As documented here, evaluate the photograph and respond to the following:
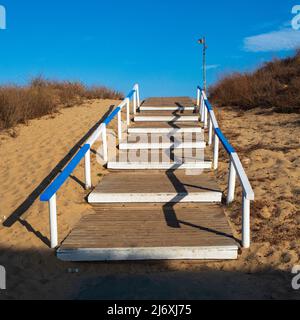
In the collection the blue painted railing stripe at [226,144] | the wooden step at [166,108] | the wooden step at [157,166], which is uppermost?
the wooden step at [166,108]

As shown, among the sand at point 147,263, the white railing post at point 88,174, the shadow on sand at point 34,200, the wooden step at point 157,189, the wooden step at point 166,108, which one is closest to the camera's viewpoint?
the sand at point 147,263

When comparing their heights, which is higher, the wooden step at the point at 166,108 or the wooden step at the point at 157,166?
the wooden step at the point at 166,108

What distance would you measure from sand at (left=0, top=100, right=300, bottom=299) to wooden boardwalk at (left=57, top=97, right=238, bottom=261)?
0.48 ft

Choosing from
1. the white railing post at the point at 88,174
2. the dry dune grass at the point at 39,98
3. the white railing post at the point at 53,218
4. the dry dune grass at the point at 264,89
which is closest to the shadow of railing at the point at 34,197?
the white railing post at the point at 88,174

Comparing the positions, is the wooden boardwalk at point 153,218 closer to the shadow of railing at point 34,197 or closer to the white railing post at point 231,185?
the white railing post at point 231,185

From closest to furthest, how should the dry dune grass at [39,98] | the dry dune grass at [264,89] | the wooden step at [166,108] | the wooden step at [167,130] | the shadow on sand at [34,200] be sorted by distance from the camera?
the shadow on sand at [34,200], the wooden step at [167,130], the dry dune grass at [39,98], the dry dune grass at [264,89], the wooden step at [166,108]

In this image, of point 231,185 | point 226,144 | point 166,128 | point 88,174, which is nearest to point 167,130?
point 166,128

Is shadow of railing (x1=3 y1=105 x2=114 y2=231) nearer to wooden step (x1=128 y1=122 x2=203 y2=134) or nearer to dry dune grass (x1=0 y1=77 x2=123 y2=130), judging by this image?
wooden step (x1=128 y1=122 x2=203 y2=134)

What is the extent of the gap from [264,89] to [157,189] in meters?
8.07

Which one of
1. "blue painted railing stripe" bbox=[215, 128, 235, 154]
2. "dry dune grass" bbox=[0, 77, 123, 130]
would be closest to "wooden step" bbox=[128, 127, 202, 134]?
"blue painted railing stripe" bbox=[215, 128, 235, 154]

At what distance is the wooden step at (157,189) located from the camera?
5938 millimetres

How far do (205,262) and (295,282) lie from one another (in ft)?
3.35

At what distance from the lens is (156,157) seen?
768 cm

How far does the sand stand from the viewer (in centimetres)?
400
